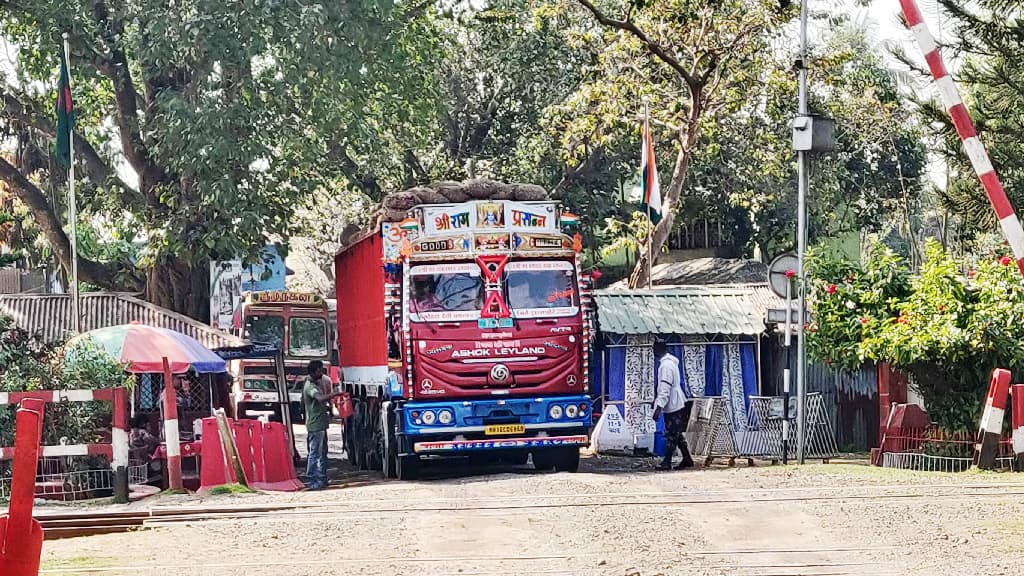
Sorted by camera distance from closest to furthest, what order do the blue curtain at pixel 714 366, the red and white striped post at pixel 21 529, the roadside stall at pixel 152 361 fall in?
the red and white striped post at pixel 21 529 → the roadside stall at pixel 152 361 → the blue curtain at pixel 714 366

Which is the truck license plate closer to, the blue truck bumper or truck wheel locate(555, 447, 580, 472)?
the blue truck bumper

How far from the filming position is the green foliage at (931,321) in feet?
56.9

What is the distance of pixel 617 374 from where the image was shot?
24.8 meters

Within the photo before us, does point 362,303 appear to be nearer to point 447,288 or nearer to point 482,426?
point 447,288

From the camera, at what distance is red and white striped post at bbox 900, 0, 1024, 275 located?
6703 mm

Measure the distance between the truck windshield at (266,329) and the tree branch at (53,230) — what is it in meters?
3.79

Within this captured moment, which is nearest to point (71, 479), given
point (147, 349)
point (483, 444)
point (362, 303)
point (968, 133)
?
point (147, 349)

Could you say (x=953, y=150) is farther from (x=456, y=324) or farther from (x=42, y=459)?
(x=42, y=459)

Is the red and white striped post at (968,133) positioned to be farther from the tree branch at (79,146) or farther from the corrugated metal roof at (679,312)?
the tree branch at (79,146)

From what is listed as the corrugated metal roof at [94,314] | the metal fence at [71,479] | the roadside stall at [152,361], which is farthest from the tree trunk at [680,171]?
the metal fence at [71,479]

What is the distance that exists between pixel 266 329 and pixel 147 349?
1531 centimetres

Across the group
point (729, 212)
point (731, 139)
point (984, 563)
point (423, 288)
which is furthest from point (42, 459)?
point (729, 212)

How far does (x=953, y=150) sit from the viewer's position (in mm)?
25562

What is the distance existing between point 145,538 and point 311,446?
654 cm
